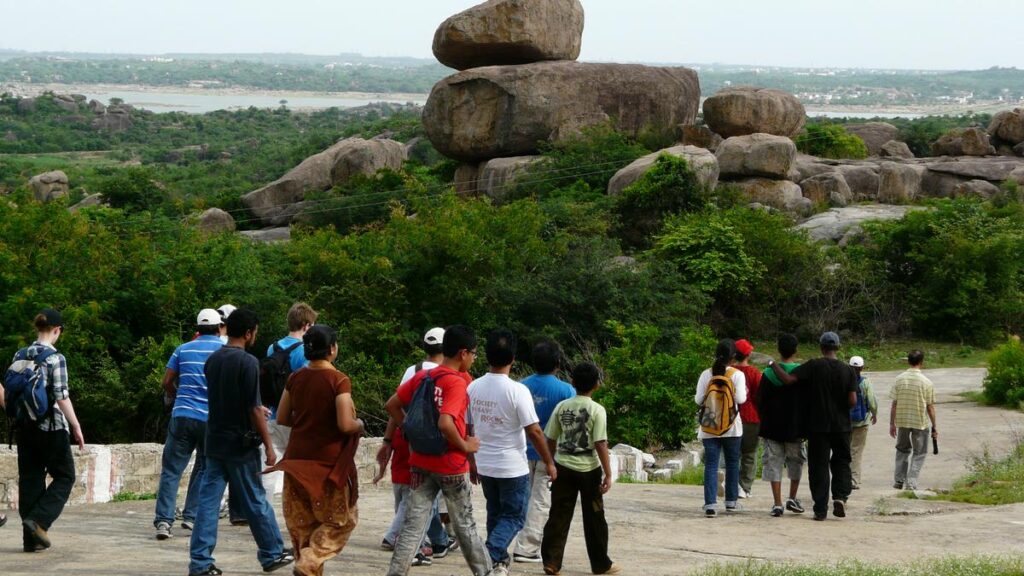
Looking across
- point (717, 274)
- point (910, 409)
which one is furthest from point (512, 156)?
point (910, 409)

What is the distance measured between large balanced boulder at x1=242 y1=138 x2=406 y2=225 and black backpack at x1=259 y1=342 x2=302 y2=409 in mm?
31184

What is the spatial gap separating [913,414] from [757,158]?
24.0 metres

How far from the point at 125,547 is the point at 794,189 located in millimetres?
30056

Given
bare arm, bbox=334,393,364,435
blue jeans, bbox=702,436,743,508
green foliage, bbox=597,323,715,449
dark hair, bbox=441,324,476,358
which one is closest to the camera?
bare arm, bbox=334,393,364,435

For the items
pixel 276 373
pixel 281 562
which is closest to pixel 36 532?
pixel 281 562

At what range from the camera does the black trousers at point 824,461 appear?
10.4m

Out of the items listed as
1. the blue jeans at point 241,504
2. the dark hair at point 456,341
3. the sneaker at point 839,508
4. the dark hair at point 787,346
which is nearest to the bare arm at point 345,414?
the dark hair at point 456,341

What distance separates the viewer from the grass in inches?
308

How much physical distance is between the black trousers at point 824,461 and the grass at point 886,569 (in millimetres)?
1862

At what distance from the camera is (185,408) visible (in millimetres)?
8844

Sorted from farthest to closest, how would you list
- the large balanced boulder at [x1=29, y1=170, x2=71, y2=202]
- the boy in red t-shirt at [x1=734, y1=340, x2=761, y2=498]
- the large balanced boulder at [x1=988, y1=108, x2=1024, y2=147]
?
the large balanced boulder at [x1=29, y1=170, x2=71, y2=202], the large balanced boulder at [x1=988, y1=108, x2=1024, y2=147], the boy in red t-shirt at [x1=734, y1=340, x2=761, y2=498]

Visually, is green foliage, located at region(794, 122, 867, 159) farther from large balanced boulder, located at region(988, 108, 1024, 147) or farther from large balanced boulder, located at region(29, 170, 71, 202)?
large balanced boulder, located at region(29, 170, 71, 202)

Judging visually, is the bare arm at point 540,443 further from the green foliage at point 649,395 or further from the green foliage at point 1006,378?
the green foliage at point 1006,378

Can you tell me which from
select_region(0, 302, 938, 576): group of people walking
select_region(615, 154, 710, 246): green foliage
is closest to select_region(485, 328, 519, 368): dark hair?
select_region(0, 302, 938, 576): group of people walking
